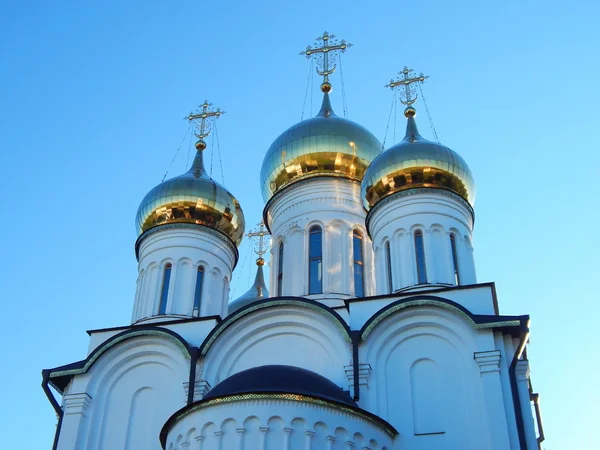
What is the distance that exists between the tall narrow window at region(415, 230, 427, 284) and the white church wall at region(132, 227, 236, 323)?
3.87 metres

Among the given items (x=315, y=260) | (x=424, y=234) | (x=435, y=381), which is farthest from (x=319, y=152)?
(x=435, y=381)

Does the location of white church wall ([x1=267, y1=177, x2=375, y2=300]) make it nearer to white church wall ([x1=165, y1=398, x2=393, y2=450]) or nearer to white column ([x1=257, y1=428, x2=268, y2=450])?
white church wall ([x1=165, y1=398, x2=393, y2=450])

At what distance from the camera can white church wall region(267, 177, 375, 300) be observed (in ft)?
45.6

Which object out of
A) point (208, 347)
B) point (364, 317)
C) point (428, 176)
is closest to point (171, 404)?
point (208, 347)

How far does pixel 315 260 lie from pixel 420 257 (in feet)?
7.06

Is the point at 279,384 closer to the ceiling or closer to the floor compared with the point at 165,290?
closer to the floor

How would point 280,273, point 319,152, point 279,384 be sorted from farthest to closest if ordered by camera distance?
point 319,152 → point 280,273 → point 279,384

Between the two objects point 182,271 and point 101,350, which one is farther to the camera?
point 182,271

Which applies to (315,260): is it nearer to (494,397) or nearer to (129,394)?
(129,394)

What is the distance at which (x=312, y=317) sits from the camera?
1164 cm

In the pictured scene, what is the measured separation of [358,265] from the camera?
1423 cm

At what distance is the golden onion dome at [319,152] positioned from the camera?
585 inches

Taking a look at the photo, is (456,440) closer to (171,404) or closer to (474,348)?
(474,348)

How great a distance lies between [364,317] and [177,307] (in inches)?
157
